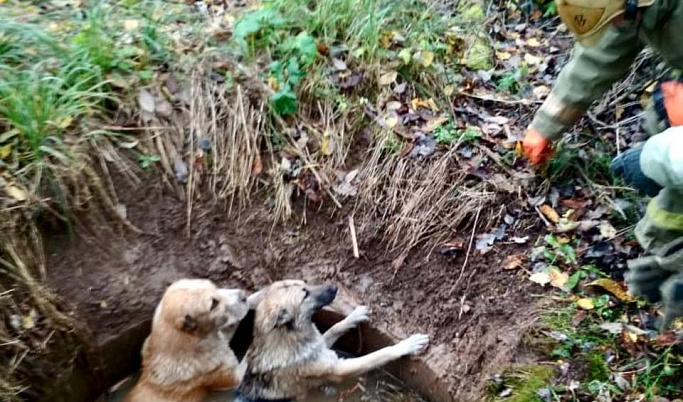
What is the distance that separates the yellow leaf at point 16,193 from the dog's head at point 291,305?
1.64 m

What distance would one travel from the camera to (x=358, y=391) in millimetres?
5160

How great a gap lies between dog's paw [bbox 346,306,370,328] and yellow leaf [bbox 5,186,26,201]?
2.22m

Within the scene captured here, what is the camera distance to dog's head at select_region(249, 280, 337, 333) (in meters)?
4.89

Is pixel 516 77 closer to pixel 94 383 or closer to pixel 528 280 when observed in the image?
pixel 528 280

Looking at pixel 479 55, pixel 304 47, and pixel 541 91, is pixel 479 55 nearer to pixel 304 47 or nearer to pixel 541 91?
pixel 541 91

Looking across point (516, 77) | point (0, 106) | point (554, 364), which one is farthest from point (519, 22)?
A: point (0, 106)

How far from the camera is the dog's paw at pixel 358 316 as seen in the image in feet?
16.4

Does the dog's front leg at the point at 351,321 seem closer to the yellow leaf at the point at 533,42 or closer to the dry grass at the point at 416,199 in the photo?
the dry grass at the point at 416,199

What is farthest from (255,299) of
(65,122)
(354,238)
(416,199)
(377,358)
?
(65,122)

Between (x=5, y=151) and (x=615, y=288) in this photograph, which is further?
(x=5, y=151)

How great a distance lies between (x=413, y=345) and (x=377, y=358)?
278 millimetres

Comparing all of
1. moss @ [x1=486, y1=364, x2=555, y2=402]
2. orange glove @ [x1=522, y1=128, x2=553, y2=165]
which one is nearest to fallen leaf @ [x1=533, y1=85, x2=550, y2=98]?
orange glove @ [x1=522, y1=128, x2=553, y2=165]

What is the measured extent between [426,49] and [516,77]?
730mm

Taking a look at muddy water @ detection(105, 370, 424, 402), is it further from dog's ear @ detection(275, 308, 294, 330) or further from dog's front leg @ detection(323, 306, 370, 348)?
dog's ear @ detection(275, 308, 294, 330)
